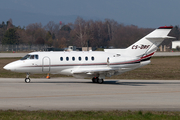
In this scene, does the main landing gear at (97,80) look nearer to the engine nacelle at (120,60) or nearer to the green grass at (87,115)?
the engine nacelle at (120,60)

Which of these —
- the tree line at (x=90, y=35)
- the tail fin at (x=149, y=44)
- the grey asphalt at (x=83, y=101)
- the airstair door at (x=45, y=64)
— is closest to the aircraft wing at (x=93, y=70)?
the airstair door at (x=45, y=64)

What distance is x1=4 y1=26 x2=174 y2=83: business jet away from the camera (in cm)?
2300

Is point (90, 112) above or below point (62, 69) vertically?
below

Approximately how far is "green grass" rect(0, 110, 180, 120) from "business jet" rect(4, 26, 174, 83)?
10.8 m

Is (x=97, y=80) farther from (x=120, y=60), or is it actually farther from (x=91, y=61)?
(x=120, y=60)

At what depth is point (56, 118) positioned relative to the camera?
10.8 m

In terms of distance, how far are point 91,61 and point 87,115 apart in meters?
12.7

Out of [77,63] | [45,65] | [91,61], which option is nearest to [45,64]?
[45,65]

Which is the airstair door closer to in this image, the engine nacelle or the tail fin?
the engine nacelle

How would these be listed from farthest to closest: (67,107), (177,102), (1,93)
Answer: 1. (1,93)
2. (177,102)
3. (67,107)

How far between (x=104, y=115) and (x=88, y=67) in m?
12.5

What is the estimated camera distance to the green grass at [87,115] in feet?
35.6

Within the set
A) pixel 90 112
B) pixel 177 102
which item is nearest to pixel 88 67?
pixel 177 102

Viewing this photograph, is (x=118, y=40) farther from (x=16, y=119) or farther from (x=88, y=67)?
(x=16, y=119)
